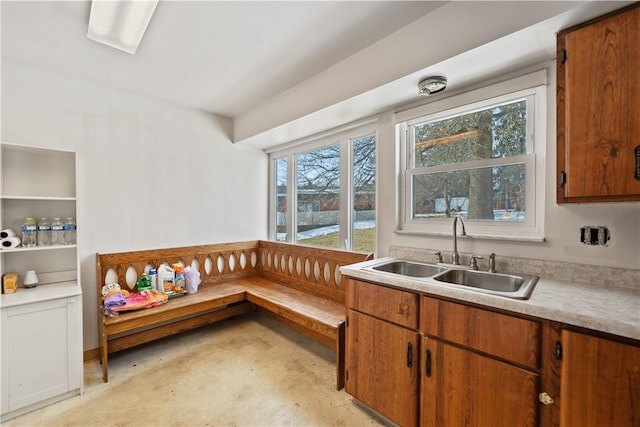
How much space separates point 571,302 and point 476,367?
485 mm

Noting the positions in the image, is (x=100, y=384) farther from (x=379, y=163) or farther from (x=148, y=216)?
(x=379, y=163)

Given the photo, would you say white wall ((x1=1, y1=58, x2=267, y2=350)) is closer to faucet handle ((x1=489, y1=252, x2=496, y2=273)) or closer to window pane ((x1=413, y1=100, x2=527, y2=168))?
window pane ((x1=413, y1=100, x2=527, y2=168))

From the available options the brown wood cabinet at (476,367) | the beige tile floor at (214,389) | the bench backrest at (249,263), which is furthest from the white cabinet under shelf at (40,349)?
the brown wood cabinet at (476,367)

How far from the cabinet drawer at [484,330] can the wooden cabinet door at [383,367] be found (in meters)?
0.16

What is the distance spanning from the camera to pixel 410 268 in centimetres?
205

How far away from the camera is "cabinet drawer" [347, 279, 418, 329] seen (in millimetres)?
1520

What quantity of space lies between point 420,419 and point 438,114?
1.96 meters

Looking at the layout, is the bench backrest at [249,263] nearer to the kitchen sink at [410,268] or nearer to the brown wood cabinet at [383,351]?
the kitchen sink at [410,268]

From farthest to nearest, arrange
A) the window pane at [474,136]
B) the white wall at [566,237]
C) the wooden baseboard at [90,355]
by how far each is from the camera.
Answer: the wooden baseboard at [90,355]
the window pane at [474,136]
the white wall at [566,237]

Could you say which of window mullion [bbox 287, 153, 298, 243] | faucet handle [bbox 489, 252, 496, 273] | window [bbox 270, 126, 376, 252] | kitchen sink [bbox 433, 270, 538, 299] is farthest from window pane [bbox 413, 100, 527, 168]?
window mullion [bbox 287, 153, 298, 243]

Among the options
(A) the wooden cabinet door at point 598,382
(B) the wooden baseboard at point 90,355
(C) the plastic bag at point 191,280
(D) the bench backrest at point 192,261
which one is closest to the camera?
(A) the wooden cabinet door at point 598,382

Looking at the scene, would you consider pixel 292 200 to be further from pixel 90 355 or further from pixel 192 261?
pixel 90 355

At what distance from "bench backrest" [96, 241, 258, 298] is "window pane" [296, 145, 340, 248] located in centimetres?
72

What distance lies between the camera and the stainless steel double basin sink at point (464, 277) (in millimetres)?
1511
